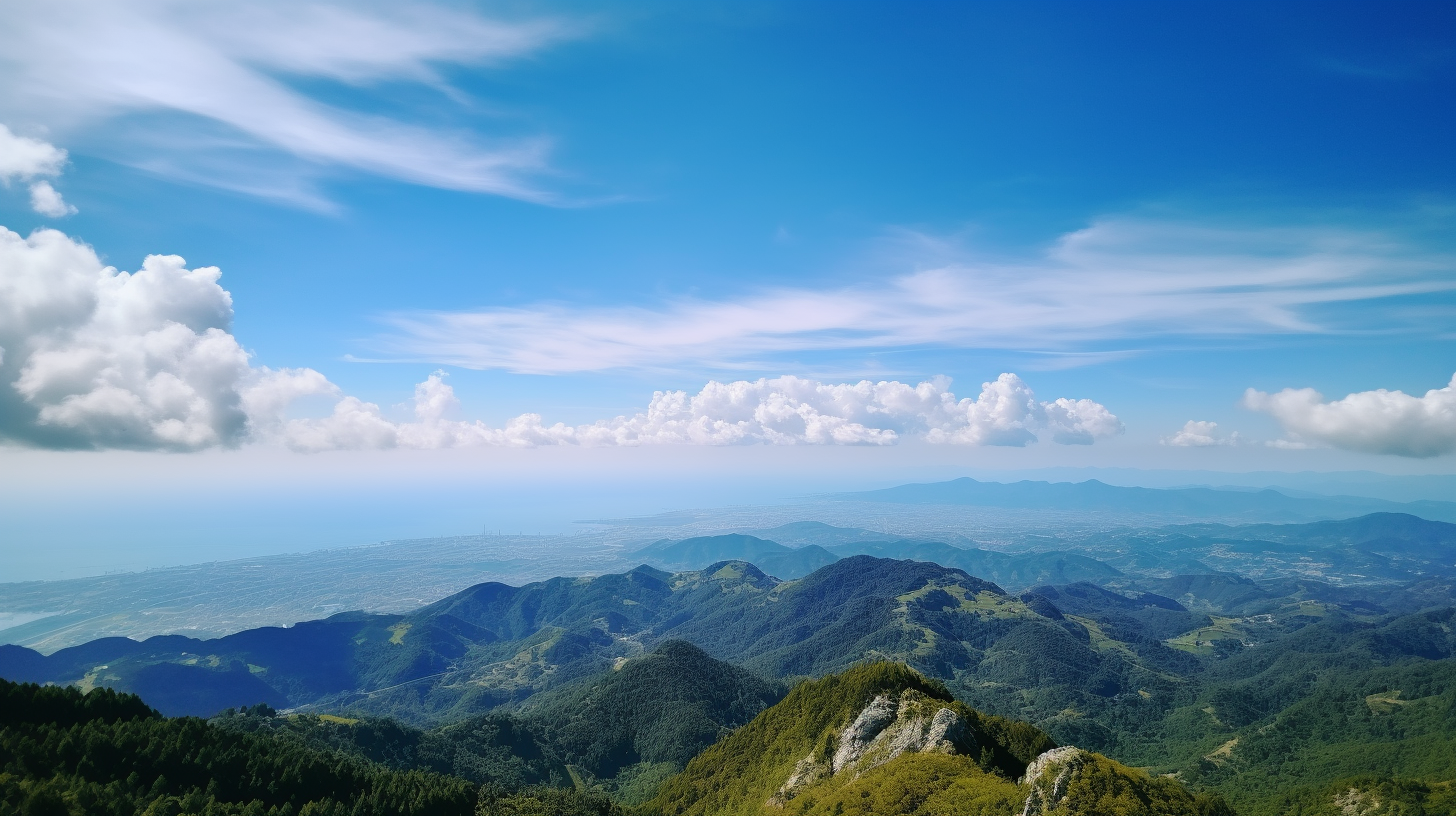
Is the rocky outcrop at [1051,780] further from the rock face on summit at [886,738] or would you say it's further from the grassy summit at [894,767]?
the rock face on summit at [886,738]

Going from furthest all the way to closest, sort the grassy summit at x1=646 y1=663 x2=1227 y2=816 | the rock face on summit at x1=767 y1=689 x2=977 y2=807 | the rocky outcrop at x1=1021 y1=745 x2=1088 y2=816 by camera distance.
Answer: the rock face on summit at x1=767 y1=689 x2=977 y2=807
the grassy summit at x1=646 y1=663 x2=1227 y2=816
the rocky outcrop at x1=1021 y1=745 x2=1088 y2=816

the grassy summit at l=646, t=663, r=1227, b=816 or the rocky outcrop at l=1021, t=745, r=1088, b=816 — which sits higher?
the rocky outcrop at l=1021, t=745, r=1088, b=816

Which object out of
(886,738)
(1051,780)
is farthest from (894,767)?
(1051,780)

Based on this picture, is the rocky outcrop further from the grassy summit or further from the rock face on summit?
the rock face on summit

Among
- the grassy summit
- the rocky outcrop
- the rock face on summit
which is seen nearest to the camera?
the rocky outcrop

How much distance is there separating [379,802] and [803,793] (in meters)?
62.5

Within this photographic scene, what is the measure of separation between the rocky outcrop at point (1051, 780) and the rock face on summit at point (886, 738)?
17.8m

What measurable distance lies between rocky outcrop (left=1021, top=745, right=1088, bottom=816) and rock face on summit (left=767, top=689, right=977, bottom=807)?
1783 cm

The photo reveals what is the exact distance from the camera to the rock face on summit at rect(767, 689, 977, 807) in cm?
8206

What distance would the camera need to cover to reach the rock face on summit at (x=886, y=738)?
8206 cm

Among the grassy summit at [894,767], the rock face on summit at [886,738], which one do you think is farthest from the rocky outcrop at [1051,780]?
the rock face on summit at [886,738]

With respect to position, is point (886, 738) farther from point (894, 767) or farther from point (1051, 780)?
point (1051, 780)

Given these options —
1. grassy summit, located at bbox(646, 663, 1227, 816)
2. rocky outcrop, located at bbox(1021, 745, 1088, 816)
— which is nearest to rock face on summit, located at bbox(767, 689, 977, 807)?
grassy summit, located at bbox(646, 663, 1227, 816)

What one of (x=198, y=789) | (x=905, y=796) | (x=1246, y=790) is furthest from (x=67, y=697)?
(x=1246, y=790)
